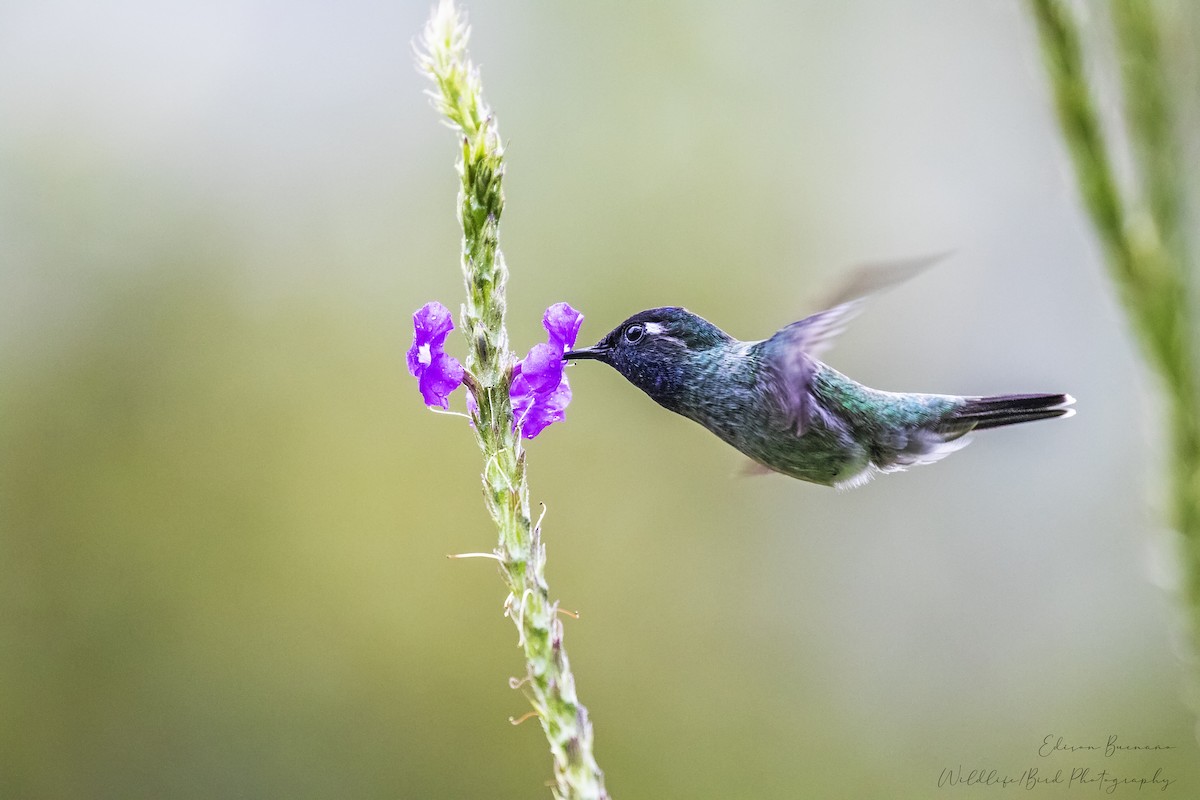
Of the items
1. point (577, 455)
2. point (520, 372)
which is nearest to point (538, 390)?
point (520, 372)

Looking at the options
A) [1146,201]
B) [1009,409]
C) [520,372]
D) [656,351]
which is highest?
[1146,201]

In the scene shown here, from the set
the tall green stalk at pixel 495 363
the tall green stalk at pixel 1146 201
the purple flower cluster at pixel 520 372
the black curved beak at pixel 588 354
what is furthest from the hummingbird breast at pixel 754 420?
the tall green stalk at pixel 1146 201

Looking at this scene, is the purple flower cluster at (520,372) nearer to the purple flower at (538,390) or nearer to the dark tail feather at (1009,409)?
the purple flower at (538,390)

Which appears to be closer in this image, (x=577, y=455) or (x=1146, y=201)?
(x=1146, y=201)

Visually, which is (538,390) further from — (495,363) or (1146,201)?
(1146,201)

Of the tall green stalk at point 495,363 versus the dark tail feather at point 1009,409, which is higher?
the tall green stalk at point 495,363

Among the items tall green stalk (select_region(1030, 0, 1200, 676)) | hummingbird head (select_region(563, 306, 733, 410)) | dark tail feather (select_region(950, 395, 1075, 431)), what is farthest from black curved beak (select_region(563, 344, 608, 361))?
tall green stalk (select_region(1030, 0, 1200, 676))
